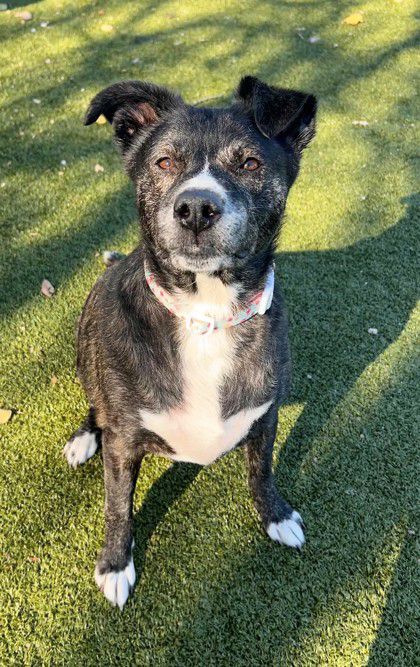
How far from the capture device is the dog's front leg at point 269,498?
102 inches

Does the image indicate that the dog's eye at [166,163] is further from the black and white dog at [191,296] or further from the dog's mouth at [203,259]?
the dog's mouth at [203,259]

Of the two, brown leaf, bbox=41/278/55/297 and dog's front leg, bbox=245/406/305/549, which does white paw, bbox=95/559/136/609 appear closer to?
dog's front leg, bbox=245/406/305/549

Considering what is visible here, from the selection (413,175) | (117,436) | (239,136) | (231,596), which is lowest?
(413,175)

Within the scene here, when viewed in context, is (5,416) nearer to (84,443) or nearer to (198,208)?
(84,443)

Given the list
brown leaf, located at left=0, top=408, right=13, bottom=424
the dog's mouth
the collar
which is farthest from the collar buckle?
brown leaf, located at left=0, top=408, right=13, bottom=424

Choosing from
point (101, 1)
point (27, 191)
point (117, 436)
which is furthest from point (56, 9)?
point (117, 436)

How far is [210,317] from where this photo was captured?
2.18m

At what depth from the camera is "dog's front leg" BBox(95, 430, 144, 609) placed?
2.36 m

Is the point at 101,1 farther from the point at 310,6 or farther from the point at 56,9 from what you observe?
the point at 310,6

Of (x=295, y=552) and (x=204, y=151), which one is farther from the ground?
(x=204, y=151)

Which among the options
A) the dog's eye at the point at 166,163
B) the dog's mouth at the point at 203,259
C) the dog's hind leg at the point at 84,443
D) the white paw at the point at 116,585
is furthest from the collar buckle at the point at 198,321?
the white paw at the point at 116,585

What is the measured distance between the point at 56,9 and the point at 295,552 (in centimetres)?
778

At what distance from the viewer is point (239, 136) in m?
2.10

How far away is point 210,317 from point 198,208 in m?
0.51
